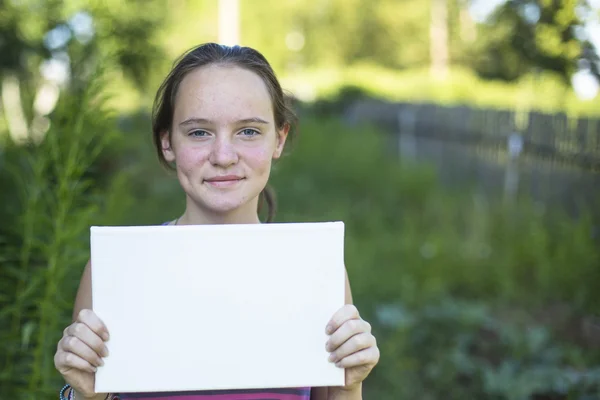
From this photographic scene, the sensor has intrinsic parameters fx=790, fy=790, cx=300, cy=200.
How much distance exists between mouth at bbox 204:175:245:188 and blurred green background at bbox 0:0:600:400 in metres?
0.49

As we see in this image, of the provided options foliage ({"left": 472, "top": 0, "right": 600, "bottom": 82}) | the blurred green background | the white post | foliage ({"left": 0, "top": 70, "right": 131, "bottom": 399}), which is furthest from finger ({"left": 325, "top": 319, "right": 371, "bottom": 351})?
the white post

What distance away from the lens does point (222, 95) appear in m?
1.60

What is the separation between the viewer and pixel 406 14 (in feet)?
133

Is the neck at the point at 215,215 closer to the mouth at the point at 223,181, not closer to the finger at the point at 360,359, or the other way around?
the mouth at the point at 223,181

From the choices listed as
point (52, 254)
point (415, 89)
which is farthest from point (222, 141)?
point (415, 89)

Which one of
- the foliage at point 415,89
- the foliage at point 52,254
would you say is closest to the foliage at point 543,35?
the foliage at point 52,254

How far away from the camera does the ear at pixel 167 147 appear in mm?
1738

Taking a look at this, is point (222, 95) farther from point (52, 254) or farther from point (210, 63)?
point (52, 254)

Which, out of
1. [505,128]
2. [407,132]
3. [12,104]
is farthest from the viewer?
[407,132]

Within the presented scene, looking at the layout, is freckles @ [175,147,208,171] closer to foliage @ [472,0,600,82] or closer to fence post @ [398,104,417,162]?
foliage @ [472,0,600,82]

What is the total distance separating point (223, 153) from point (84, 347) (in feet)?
1.49

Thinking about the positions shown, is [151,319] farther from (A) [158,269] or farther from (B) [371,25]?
(B) [371,25]

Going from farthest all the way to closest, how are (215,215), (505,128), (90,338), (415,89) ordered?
(415,89)
(505,128)
(215,215)
(90,338)

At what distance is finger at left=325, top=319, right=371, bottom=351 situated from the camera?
142 centimetres
